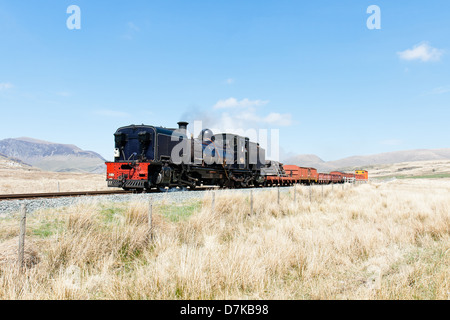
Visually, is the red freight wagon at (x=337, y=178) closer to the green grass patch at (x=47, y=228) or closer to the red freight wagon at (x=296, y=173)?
the red freight wagon at (x=296, y=173)

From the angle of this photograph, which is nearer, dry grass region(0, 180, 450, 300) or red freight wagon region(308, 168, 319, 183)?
dry grass region(0, 180, 450, 300)

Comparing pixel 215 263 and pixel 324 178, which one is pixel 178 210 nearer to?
pixel 215 263

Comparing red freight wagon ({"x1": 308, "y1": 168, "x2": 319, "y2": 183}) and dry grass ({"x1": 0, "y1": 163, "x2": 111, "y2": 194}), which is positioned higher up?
red freight wagon ({"x1": 308, "y1": 168, "x2": 319, "y2": 183})

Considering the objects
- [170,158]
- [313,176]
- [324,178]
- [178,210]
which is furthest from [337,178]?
[178,210]

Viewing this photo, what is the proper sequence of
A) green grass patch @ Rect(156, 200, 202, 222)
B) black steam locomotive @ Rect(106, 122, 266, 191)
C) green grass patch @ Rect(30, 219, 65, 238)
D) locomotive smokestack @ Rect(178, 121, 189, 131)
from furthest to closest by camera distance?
locomotive smokestack @ Rect(178, 121, 189, 131) → black steam locomotive @ Rect(106, 122, 266, 191) → green grass patch @ Rect(156, 200, 202, 222) → green grass patch @ Rect(30, 219, 65, 238)

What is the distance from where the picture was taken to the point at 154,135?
15031mm

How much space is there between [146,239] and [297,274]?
12.1 feet

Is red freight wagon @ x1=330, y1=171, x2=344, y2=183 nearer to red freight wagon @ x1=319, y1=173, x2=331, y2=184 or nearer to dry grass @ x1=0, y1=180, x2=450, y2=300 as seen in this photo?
red freight wagon @ x1=319, y1=173, x2=331, y2=184

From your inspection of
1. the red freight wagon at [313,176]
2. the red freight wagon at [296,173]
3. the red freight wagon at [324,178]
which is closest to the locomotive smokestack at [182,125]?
the red freight wagon at [296,173]

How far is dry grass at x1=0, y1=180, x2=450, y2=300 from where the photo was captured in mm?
4211

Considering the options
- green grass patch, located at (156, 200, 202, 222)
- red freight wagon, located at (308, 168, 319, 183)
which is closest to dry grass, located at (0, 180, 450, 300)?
green grass patch, located at (156, 200, 202, 222)

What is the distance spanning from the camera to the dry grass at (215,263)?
13.8 feet

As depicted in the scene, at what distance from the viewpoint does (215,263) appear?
16.0 feet
